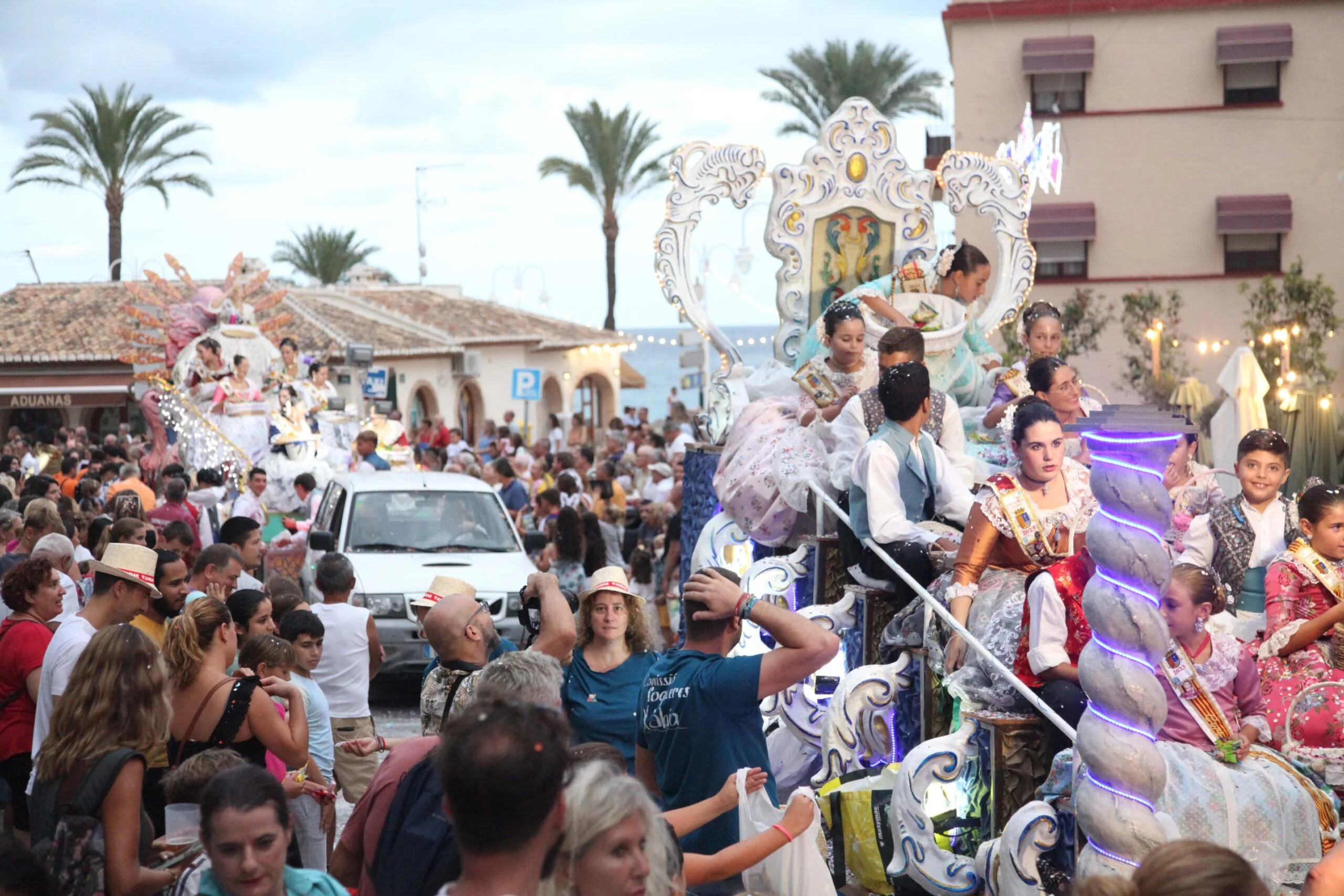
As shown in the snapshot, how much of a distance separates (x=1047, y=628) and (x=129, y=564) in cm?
360

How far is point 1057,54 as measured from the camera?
28.8 meters

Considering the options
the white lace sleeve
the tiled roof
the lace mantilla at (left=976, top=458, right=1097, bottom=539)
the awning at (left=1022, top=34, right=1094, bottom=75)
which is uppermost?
the awning at (left=1022, top=34, right=1094, bottom=75)

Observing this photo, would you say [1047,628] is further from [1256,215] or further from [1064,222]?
[1256,215]

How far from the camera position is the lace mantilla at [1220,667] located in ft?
18.3

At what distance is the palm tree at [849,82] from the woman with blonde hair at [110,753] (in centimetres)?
3102

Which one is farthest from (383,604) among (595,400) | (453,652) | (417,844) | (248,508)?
(595,400)

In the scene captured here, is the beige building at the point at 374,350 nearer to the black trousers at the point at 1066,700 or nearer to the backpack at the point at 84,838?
the black trousers at the point at 1066,700

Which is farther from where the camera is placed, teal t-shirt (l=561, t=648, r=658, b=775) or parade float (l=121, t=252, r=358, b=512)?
parade float (l=121, t=252, r=358, b=512)

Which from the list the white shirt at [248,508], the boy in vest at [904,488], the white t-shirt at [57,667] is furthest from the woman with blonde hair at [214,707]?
the white shirt at [248,508]

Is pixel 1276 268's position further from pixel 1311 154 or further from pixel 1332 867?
pixel 1332 867

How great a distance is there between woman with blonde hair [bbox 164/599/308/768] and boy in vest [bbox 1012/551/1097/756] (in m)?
2.73

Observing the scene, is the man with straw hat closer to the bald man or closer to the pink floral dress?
the bald man

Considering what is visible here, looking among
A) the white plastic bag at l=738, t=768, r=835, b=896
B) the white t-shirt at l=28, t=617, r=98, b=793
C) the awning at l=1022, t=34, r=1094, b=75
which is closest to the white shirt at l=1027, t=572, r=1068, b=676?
the white plastic bag at l=738, t=768, r=835, b=896

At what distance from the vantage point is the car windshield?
12867 mm
